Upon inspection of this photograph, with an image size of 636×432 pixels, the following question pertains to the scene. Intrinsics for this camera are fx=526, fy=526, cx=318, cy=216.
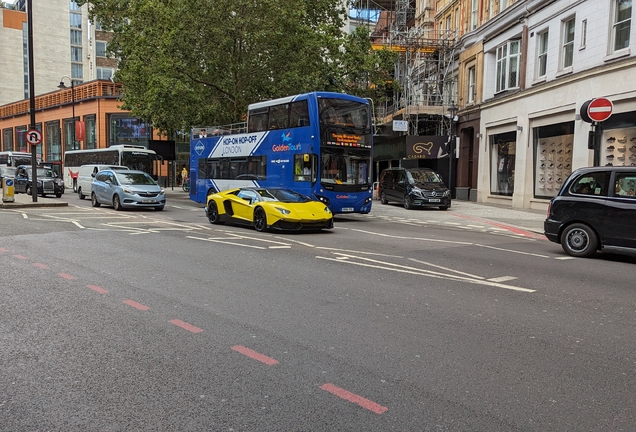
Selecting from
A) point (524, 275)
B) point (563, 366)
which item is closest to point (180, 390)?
point (563, 366)

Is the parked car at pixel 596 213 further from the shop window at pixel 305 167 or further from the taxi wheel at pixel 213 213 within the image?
the taxi wheel at pixel 213 213

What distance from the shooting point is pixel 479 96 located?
30.1 metres

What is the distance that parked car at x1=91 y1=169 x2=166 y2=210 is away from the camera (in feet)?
63.7

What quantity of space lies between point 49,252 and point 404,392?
8186 millimetres

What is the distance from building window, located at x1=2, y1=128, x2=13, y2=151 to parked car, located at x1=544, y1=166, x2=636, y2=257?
75147 mm

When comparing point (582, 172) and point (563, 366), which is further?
point (582, 172)

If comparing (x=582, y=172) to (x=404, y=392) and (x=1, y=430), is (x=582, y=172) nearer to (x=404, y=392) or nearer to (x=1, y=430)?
(x=404, y=392)

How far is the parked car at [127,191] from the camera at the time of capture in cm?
1942

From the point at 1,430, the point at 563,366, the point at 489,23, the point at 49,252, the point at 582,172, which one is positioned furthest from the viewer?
the point at 489,23

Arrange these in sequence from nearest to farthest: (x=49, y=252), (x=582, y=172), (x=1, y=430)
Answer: (x=1, y=430) → (x=49, y=252) → (x=582, y=172)

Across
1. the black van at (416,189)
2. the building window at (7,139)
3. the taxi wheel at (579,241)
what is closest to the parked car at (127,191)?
the black van at (416,189)

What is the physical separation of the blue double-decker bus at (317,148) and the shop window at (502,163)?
1137 centimetres

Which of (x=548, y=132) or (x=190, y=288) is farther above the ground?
(x=548, y=132)

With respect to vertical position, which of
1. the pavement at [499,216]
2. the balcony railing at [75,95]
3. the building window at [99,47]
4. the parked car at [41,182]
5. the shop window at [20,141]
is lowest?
the pavement at [499,216]
